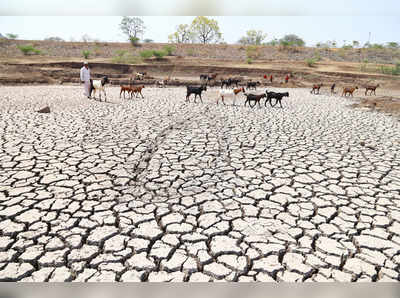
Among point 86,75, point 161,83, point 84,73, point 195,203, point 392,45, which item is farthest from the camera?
point 392,45

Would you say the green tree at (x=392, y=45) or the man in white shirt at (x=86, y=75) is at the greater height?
the green tree at (x=392, y=45)

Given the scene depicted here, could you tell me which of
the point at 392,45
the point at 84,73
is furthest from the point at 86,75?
→ the point at 392,45

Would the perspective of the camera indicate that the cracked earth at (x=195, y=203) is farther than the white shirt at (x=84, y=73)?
No

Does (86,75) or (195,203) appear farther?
(86,75)

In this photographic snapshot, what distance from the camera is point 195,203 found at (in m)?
4.26

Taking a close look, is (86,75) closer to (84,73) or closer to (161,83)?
(84,73)

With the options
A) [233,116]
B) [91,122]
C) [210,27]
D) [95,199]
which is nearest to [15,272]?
[95,199]

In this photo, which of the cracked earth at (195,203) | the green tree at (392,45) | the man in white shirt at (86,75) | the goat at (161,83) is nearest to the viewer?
the cracked earth at (195,203)

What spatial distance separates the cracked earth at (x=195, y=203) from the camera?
298 cm

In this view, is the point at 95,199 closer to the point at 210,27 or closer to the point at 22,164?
the point at 22,164

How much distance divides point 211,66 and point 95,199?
27.1 meters

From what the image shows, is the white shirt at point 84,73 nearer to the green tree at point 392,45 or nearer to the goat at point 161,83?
the goat at point 161,83

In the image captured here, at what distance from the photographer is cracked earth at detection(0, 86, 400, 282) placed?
2.98 metres

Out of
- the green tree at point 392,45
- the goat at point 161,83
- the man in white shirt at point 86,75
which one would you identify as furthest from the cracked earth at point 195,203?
the green tree at point 392,45
